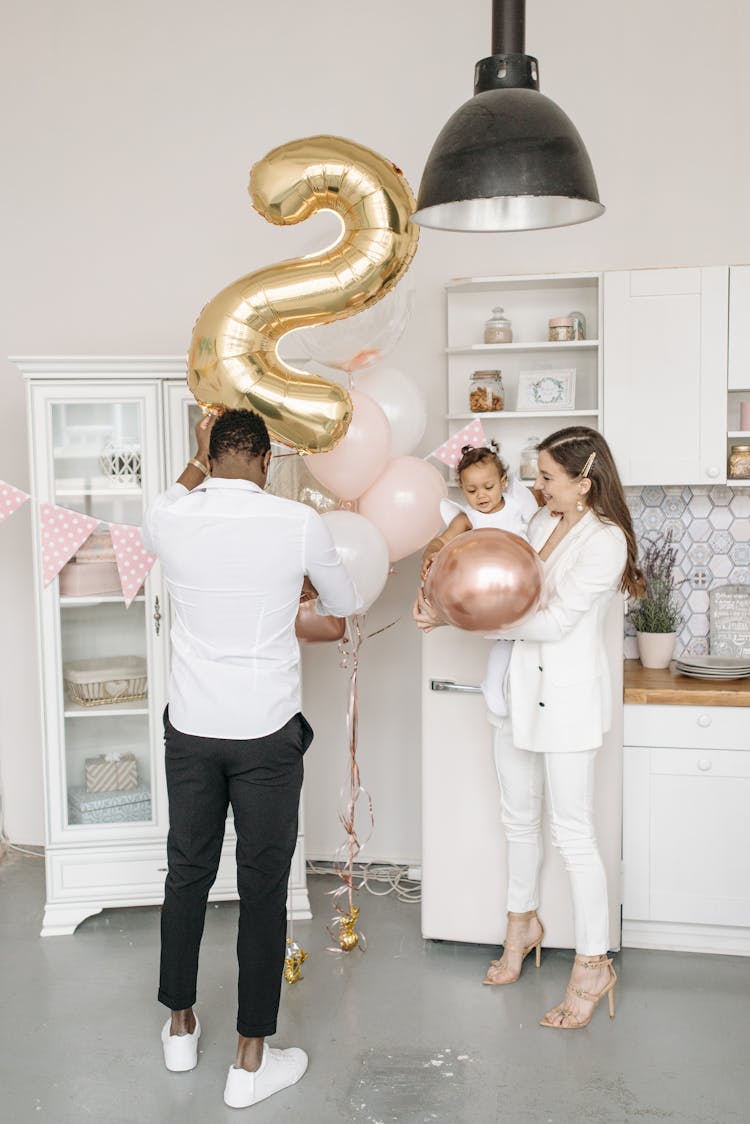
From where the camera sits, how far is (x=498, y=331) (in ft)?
11.3

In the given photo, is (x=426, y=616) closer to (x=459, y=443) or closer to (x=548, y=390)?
(x=459, y=443)

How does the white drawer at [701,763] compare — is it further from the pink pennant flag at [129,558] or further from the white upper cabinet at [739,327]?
the pink pennant flag at [129,558]

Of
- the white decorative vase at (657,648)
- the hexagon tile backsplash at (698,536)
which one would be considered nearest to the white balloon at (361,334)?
the hexagon tile backsplash at (698,536)

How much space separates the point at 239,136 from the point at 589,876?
105 inches

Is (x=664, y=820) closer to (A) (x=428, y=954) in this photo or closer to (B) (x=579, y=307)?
(A) (x=428, y=954)

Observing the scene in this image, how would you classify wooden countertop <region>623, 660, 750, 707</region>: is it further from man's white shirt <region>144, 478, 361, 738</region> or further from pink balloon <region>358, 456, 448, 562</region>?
man's white shirt <region>144, 478, 361, 738</region>

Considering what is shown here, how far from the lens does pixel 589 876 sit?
8.75ft

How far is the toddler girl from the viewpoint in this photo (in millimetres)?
2688

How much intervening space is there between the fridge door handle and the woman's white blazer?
1.00 ft

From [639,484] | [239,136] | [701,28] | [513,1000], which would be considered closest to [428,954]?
[513,1000]

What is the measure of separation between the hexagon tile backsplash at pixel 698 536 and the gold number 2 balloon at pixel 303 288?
1.41 meters

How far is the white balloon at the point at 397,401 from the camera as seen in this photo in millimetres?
2920

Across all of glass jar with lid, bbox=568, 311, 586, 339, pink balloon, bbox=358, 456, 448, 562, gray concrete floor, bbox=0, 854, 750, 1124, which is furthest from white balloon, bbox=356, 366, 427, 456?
gray concrete floor, bbox=0, 854, 750, 1124

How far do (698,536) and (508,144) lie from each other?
1978mm
